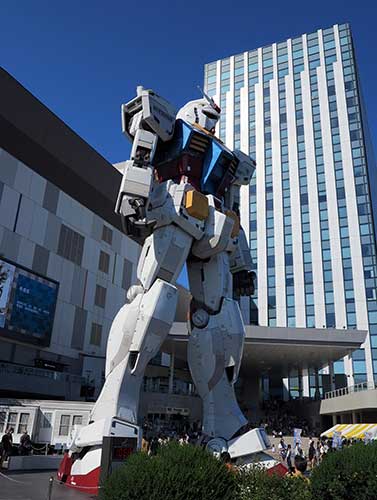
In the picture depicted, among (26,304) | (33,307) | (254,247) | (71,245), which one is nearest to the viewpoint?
(26,304)

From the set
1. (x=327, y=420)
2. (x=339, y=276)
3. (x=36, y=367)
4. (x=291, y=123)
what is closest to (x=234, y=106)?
(x=291, y=123)

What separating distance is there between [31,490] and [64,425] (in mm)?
9913

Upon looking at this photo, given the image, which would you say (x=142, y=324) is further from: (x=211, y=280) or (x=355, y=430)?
(x=355, y=430)

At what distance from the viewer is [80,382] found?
28781 millimetres

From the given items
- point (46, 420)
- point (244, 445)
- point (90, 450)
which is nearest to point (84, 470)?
point (90, 450)

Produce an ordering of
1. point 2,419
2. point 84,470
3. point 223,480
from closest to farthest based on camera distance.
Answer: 1. point 223,480
2. point 84,470
3. point 2,419

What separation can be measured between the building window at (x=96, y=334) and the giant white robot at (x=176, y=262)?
23548mm

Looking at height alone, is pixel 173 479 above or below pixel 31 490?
above

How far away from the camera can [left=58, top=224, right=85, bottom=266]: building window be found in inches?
1191

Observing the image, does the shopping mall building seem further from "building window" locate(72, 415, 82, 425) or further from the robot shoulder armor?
the robot shoulder armor

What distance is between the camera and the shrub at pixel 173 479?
4108 millimetres

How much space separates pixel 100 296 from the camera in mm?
33406

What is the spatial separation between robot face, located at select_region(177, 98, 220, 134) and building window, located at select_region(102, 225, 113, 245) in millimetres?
24402

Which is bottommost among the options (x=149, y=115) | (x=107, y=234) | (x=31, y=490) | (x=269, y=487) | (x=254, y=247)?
(x=31, y=490)
